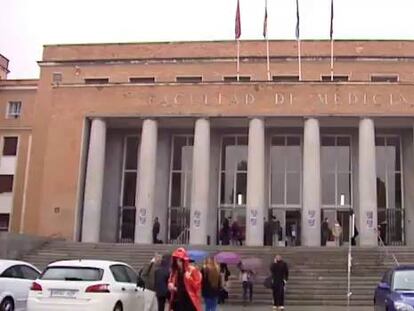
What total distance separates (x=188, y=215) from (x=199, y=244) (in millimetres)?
4896

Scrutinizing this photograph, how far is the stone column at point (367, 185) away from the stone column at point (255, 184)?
533 cm

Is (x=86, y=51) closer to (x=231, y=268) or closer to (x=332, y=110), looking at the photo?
(x=332, y=110)

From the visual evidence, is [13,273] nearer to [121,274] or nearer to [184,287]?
[121,274]

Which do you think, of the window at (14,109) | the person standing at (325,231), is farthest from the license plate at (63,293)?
the window at (14,109)

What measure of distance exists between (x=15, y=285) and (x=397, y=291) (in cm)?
857

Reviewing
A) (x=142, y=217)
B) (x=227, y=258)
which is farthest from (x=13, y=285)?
(x=142, y=217)

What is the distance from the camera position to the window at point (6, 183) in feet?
142

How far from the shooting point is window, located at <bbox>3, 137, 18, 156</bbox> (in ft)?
144

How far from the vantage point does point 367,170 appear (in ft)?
113

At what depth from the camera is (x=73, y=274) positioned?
501 inches

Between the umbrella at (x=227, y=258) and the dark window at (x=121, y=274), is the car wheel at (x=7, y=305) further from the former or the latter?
the umbrella at (x=227, y=258)

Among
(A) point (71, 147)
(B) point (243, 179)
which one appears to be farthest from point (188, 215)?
(A) point (71, 147)

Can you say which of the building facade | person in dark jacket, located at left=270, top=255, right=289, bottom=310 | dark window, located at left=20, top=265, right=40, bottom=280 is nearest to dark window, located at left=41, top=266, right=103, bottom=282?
dark window, located at left=20, top=265, right=40, bottom=280

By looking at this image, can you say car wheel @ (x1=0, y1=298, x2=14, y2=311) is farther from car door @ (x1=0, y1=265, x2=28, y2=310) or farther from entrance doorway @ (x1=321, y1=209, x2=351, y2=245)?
entrance doorway @ (x1=321, y1=209, x2=351, y2=245)
